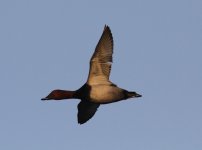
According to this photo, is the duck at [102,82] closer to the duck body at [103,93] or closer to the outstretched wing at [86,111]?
the duck body at [103,93]

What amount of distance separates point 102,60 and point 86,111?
8.78 ft

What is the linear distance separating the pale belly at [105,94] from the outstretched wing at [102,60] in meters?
0.26

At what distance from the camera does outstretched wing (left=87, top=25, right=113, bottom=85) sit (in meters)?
20.0

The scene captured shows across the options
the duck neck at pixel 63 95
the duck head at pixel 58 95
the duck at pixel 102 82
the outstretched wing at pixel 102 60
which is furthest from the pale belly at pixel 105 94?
the duck head at pixel 58 95

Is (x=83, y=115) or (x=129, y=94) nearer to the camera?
(x=129, y=94)

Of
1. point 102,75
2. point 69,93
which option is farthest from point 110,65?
point 69,93

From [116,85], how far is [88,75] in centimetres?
91

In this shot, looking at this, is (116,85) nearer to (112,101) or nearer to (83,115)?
(112,101)

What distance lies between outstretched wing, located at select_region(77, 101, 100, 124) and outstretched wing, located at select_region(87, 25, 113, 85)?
193 centimetres

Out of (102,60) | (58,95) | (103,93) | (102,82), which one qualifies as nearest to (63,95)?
(58,95)

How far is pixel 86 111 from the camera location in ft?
72.7

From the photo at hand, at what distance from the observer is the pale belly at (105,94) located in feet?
65.4

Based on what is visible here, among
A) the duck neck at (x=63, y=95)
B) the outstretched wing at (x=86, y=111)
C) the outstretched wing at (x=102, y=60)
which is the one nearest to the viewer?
the outstretched wing at (x=102, y=60)

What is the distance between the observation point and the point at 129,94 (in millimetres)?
20281
